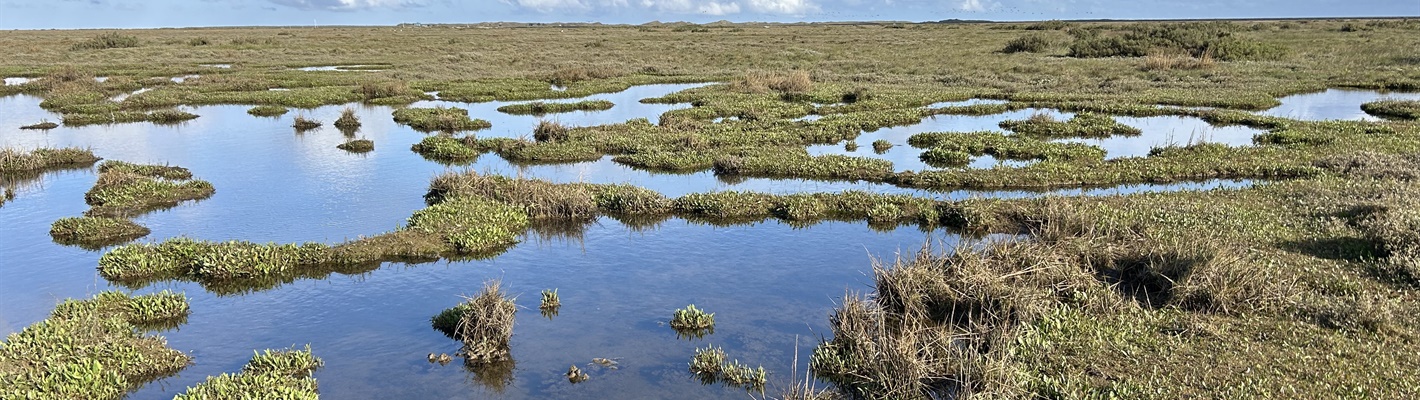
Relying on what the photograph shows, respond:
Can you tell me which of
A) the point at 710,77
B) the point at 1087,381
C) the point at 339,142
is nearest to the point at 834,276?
the point at 1087,381

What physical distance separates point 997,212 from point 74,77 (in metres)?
50.7

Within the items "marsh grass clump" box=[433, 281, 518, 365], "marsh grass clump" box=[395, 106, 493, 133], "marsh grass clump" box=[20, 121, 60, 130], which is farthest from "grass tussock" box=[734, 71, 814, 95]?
"marsh grass clump" box=[433, 281, 518, 365]

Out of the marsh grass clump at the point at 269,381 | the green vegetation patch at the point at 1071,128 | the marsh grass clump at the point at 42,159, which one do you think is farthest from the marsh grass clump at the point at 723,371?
the marsh grass clump at the point at 42,159

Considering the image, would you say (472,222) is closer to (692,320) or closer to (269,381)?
(692,320)

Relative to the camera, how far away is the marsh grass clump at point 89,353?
9977 mm

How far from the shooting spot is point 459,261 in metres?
15.9

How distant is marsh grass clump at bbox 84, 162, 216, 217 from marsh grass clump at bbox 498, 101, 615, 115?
16.5 m

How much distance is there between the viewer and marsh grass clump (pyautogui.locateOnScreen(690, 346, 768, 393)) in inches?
416

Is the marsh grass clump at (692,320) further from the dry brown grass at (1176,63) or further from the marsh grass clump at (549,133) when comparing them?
the dry brown grass at (1176,63)

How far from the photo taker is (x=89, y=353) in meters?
10.8

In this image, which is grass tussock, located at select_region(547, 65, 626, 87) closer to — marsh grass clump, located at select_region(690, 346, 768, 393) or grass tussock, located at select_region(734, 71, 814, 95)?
grass tussock, located at select_region(734, 71, 814, 95)

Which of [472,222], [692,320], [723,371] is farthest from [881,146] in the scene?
[723,371]

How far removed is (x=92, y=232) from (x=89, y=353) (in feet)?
26.0

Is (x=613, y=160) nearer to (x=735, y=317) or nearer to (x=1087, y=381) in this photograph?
(x=735, y=317)
